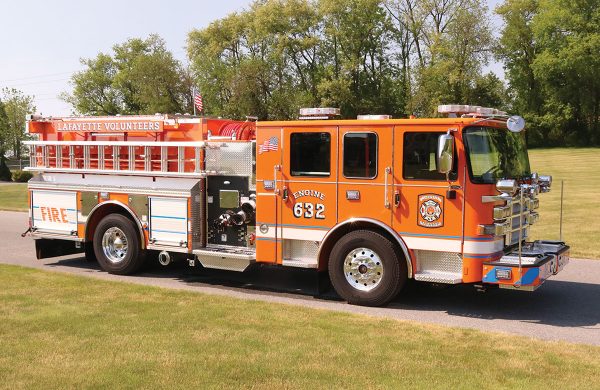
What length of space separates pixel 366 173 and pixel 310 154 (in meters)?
0.83

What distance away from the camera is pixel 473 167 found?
716 cm

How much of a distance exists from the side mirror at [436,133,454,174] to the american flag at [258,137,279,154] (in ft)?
7.70

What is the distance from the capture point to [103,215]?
10.2 m

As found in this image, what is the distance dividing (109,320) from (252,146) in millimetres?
3201

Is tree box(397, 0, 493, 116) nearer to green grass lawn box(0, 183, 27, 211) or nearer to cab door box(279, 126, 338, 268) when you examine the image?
green grass lawn box(0, 183, 27, 211)

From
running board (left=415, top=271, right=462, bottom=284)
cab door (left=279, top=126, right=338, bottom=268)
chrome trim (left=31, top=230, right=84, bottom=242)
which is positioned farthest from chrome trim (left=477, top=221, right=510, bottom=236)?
chrome trim (left=31, top=230, right=84, bottom=242)

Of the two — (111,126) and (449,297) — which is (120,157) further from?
(449,297)

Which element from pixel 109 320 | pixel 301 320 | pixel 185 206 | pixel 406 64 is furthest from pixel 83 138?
pixel 406 64

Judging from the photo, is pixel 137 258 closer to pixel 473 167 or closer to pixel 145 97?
pixel 473 167

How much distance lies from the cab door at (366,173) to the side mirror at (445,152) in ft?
2.51

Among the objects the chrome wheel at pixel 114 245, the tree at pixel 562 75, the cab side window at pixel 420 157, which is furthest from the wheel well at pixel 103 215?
the tree at pixel 562 75

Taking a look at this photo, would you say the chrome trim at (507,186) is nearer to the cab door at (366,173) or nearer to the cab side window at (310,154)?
the cab door at (366,173)

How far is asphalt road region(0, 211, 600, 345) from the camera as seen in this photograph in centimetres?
711

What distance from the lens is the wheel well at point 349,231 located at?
7.54 m
